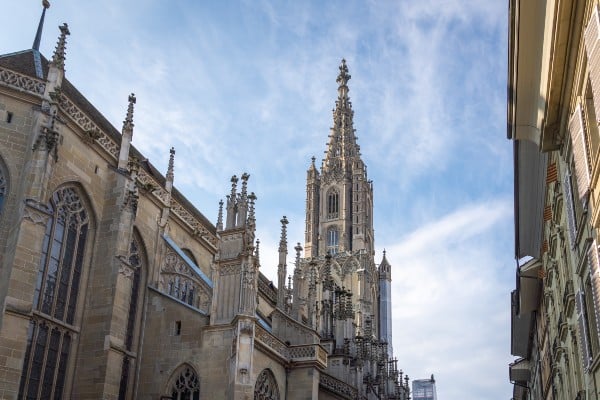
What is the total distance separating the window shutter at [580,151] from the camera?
898 centimetres

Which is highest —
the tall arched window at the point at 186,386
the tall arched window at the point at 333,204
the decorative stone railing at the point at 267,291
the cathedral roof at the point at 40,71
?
the tall arched window at the point at 333,204

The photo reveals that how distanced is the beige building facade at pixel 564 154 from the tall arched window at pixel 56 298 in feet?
40.7

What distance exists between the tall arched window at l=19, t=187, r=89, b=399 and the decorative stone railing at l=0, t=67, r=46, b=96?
2.94 m

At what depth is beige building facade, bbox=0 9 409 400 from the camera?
17.3m

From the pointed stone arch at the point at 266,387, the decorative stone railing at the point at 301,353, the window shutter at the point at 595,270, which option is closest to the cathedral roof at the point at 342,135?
the decorative stone railing at the point at 301,353

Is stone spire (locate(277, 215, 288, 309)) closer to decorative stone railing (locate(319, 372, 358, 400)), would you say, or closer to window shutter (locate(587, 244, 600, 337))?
decorative stone railing (locate(319, 372, 358, 400))

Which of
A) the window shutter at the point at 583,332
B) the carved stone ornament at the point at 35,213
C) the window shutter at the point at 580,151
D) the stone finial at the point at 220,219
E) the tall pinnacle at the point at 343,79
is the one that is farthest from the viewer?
the tall pinnacle at the point at 343,79

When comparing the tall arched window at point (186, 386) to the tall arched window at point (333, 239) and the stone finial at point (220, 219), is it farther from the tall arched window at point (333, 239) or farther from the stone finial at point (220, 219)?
the tall arched window at point (333, 239)

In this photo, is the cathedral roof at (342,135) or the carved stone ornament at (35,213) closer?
the carved stone ornament at (35,213)

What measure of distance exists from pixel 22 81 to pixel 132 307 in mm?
7710

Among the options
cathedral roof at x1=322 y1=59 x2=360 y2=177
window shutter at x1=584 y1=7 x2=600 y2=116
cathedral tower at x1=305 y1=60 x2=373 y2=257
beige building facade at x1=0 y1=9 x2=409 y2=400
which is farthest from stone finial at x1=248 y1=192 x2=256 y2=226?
cathedral roof at x1=322 y1=59 x2=360 y2=177

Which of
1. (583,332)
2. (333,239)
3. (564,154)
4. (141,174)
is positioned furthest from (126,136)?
(333,239)

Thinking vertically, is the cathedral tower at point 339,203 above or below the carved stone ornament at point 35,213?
above

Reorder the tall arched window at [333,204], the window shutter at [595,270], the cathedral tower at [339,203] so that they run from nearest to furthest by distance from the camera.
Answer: the window shutter at [595,270], the cathedral tower at [339,203], the tall arched window at [333,204]
